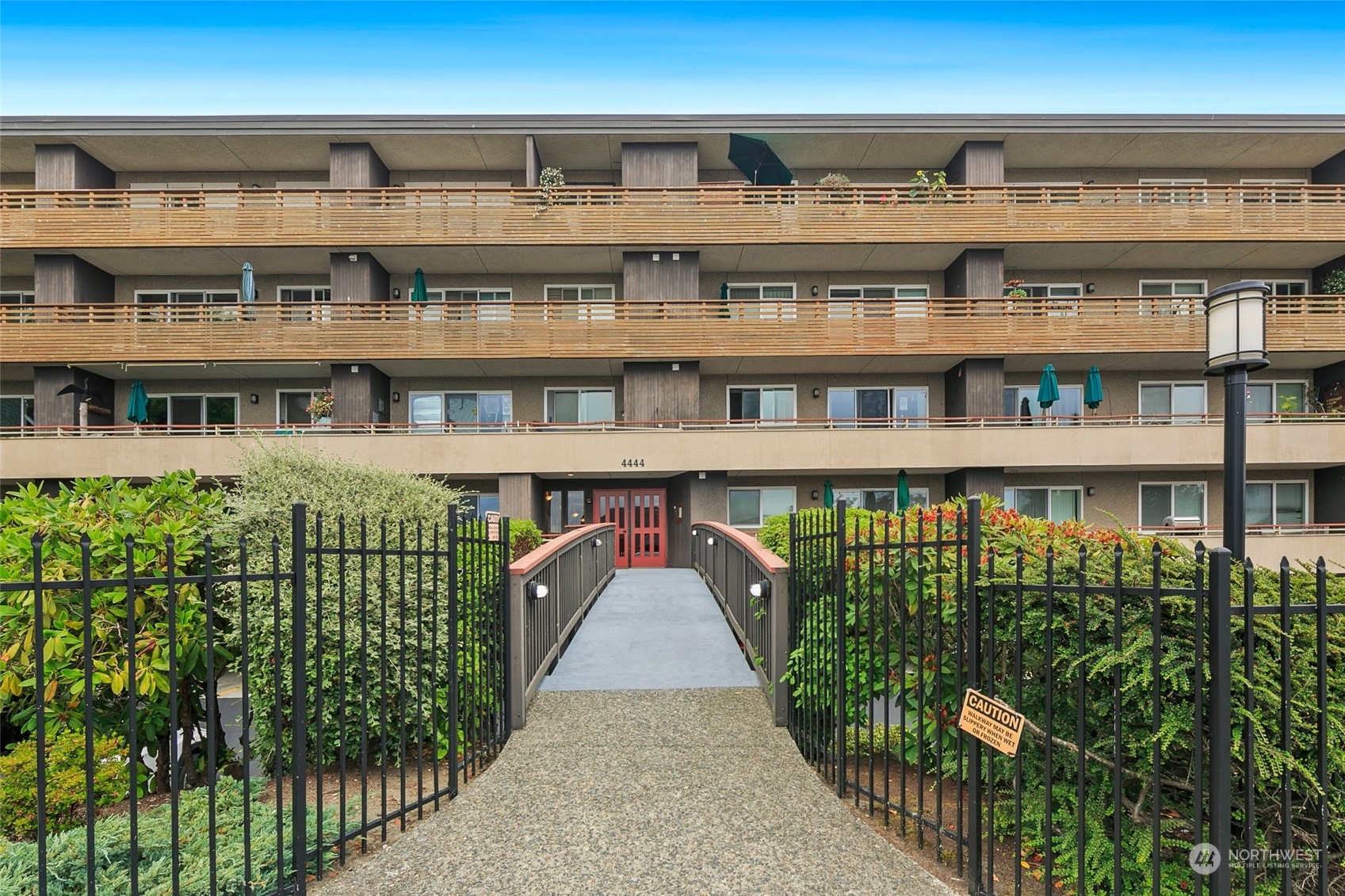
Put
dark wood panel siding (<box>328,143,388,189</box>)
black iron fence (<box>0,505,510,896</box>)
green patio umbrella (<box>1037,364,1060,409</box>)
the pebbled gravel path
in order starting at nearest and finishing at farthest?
black iron fence (<box>0,505,510,896</box>)
the pebbled gravel path
green patio umbrella (<box>1037,364,1060,409</box>)
dark wood panel siding (<box>328,143,388,189</box>)

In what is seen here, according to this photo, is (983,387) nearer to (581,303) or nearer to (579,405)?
(581,303)

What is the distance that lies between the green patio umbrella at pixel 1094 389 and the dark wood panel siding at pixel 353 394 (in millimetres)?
22892

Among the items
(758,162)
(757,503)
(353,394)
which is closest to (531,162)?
(758,162)

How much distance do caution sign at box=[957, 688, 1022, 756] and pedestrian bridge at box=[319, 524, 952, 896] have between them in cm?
104

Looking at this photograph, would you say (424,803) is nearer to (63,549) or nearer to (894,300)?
(63,549)

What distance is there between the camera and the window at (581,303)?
71.0ft

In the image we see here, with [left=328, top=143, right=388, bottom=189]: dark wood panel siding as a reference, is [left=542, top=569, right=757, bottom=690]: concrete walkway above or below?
below

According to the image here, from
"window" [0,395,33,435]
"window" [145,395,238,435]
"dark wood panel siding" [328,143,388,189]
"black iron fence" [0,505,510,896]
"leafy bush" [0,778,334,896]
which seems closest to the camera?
"leafy bush" [0,778,334,896]

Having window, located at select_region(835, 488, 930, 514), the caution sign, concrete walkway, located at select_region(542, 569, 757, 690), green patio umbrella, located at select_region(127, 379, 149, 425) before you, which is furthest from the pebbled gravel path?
green patio umbrella, located at select_region(127, 379, 149, 425)

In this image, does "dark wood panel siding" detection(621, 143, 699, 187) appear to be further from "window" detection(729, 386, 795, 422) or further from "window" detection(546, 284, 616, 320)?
"window" detection(729, 386, 795, 422)

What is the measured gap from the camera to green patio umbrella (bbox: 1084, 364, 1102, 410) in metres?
21.4

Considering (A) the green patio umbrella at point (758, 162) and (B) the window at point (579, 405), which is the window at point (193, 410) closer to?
(B) the window at point (579, 405)

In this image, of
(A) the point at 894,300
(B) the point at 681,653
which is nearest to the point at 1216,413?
(A) the point at 894,300

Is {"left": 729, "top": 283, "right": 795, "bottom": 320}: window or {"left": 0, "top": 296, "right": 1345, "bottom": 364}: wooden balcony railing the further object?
{"left": 729, "top": 283, "right": 795, "bottom": 320}: window
